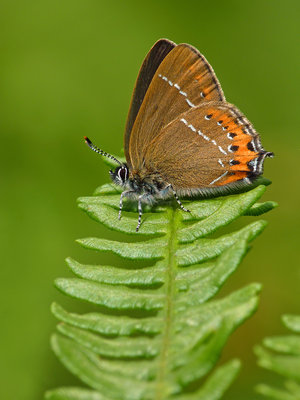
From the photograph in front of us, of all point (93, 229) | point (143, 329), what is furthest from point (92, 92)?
point (143, 329)

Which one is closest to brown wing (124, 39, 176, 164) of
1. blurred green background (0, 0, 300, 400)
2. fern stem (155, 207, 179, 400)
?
fern stem (155, 207, 179, 400)

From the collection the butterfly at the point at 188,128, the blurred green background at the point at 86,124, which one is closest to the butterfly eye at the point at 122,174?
the butterfly at the point at 188,128

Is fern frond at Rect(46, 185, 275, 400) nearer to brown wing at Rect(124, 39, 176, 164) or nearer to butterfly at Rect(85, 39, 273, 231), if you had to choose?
butterfly at Rect(85, 39, 273, 231)

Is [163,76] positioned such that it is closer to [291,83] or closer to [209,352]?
[209,352]

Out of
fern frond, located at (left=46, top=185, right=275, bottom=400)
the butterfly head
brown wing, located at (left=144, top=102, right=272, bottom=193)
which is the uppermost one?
brown wing, located at (left=144, top=102, right=272, bottom=193)

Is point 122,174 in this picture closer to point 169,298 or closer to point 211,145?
point 211,145

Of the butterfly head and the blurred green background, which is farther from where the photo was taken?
the blurred green background

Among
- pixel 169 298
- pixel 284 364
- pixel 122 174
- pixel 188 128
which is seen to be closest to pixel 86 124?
pixel 122 174
